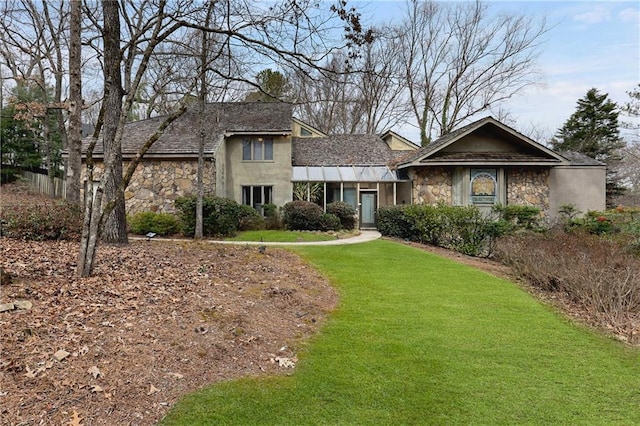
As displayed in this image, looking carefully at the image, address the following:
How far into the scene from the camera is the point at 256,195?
2012cm

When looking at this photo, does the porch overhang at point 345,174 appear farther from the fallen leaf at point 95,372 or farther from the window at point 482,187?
the fallen leaf at point 95,372

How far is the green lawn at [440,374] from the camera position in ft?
11.1

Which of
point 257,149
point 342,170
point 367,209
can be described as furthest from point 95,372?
point 342,170

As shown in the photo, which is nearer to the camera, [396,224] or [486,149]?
[396,224]

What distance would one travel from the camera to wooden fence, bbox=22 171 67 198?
25.3 m

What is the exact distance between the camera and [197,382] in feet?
12.1

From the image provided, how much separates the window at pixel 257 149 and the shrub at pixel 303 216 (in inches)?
157

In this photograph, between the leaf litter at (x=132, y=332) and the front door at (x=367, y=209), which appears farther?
the front door at (x=367, y=209)

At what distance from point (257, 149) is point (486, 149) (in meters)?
11.6

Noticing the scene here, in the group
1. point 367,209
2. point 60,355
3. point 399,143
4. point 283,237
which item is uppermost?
point 399,143

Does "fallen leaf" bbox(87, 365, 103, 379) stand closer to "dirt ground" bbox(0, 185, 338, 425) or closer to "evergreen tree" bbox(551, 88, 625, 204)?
"dirt ground" bbox(0, 185, 338, 425)

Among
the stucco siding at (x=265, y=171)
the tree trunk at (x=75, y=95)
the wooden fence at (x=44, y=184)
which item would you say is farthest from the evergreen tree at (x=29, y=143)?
the tree trunk at (x=75, y=95)

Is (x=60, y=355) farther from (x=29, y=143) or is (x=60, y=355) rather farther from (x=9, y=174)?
(x=29, y=143)

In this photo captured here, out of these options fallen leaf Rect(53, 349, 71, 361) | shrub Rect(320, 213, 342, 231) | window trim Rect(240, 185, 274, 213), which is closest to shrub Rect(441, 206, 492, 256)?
shrub Rect(320, 213, 342, 231)
